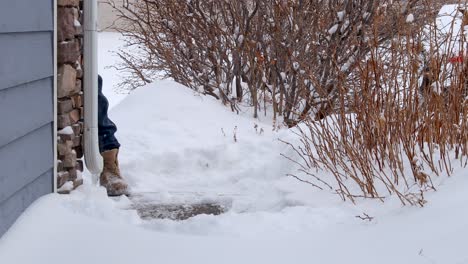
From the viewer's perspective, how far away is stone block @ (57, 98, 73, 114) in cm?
379

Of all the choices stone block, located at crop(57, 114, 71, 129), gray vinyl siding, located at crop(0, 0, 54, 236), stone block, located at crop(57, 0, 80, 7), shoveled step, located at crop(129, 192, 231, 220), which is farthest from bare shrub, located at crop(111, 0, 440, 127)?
gray vinyl siding, located at crop(0, 0, 54, 236)

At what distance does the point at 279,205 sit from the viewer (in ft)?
14.9

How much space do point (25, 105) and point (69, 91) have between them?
72 centimetres

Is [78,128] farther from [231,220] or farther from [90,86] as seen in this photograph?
[231,220]

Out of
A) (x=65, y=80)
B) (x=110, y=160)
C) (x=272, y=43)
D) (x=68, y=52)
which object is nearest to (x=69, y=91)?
(x=65, y=80)

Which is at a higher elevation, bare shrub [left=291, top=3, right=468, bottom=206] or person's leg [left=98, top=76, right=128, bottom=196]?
bare shrub [left=291, top=3, right=468, bottom=206]

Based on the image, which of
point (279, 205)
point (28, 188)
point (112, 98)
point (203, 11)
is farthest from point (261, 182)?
point (112, 98)

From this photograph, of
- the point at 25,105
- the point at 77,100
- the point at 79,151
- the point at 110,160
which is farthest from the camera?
the point at 110,160

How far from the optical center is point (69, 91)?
391cm

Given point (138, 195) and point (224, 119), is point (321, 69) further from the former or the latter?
point (138, 195)

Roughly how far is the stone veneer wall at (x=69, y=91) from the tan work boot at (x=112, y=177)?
2.41 feet

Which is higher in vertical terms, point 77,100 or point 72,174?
point 77,100

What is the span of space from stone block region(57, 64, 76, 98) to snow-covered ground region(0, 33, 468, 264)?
562 mm

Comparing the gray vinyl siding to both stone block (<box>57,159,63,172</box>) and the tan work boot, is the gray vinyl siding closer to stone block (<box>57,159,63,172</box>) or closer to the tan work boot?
stone block (<box>57,159,63,172</box>)
